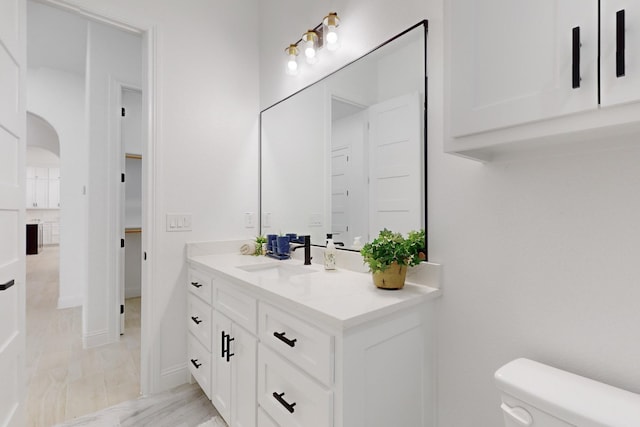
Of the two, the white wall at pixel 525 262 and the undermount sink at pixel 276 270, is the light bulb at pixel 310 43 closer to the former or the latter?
the white wall at pixel 525 262

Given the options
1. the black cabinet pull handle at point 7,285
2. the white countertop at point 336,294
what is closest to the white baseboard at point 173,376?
the white countertop at point 336,294

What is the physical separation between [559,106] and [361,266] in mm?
1066

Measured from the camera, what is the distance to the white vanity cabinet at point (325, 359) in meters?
0.95

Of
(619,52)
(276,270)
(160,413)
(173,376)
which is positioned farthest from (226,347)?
(619,52)

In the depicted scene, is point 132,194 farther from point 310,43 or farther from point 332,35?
point 332,35

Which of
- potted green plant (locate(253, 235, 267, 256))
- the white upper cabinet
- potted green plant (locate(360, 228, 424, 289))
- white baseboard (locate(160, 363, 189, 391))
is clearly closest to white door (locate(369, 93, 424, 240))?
potted green plant (locate(360, 228, 424, 289))

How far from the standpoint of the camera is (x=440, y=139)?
127 cm

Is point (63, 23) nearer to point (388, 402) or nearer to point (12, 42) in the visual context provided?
point (12, 42)

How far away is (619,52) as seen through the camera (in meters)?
0.64

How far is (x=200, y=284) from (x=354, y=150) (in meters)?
1.21

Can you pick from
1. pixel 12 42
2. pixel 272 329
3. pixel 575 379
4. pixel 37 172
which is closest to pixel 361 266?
pixel 272 329

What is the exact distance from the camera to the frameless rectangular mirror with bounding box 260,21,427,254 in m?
1.38

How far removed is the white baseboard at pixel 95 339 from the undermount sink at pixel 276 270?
189 centimetres

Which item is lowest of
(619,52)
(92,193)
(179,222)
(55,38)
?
(179,222)
